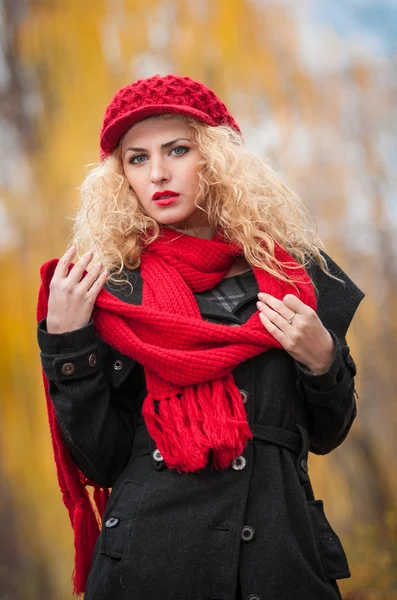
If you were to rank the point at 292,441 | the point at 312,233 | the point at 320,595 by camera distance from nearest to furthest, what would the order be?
the point at 320,595 → the point at 292,441 → the point at 312,233

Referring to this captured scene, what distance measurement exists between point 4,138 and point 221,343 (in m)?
2.05

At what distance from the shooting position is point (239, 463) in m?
1.46

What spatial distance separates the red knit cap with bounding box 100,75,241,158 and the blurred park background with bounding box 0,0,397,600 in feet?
4.77

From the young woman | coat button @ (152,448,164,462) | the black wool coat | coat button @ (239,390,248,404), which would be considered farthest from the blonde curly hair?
coat button @ (152,448,164,462)

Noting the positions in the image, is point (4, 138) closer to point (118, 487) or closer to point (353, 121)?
point (353, 121)

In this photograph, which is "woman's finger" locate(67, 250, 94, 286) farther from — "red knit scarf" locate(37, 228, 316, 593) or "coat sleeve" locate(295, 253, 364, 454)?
"coat sleeve" locate(295, 253, 364, 454)

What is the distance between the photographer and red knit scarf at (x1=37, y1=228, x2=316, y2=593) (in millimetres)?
1425

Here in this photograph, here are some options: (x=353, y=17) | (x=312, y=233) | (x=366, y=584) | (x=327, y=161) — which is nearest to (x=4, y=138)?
(x=327, y=161)

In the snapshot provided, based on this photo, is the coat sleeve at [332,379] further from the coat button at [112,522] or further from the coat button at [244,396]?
the coat button at [112,522]

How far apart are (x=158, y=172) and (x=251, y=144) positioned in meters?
1.55

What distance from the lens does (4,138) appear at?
125 inches

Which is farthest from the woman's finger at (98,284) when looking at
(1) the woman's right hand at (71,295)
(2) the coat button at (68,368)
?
(2) the coat button at (68,368)

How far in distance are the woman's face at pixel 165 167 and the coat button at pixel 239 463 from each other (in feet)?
1.74

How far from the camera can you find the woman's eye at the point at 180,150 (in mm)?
1654
